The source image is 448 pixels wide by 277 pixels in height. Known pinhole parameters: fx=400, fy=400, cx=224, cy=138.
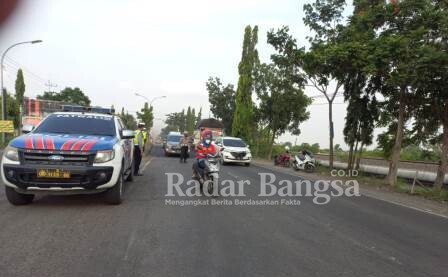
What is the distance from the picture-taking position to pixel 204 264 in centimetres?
487

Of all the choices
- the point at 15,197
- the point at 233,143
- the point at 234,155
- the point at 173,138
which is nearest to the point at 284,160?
the point at 233,143

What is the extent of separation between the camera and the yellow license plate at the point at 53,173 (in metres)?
7.04

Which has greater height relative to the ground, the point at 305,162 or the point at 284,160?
the point at 305,162

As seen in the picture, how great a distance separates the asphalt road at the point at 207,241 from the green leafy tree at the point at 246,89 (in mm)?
35617

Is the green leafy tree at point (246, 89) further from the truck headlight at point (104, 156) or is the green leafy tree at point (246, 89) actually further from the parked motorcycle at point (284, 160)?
the truck headlight at point (104, 156)

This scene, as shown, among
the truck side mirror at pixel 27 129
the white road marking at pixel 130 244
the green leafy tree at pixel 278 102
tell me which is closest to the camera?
the white road marking at pixel 130 244

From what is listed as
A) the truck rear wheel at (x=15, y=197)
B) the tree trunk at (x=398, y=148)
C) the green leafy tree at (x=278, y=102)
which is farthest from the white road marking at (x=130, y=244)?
the green leafy tree at (x=278, y=102)

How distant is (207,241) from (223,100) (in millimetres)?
50919

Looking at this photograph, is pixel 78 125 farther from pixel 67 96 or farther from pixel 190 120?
pixel 190 120

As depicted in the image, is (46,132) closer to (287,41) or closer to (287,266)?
(287,266)

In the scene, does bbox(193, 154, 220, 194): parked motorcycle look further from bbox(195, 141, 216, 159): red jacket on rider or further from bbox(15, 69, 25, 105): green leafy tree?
bbox(15, 69, 25, 105): green leafy tree

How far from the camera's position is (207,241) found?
232 inches

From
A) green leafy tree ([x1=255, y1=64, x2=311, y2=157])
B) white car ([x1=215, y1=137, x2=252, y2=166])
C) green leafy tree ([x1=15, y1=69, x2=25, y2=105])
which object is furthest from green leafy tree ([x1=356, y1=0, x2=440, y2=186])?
green leafy tree ([x1=15, y1=69, x2=25, y2=105])

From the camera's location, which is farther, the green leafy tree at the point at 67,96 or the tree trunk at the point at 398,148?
the green leafy tree at the point at 67,96
